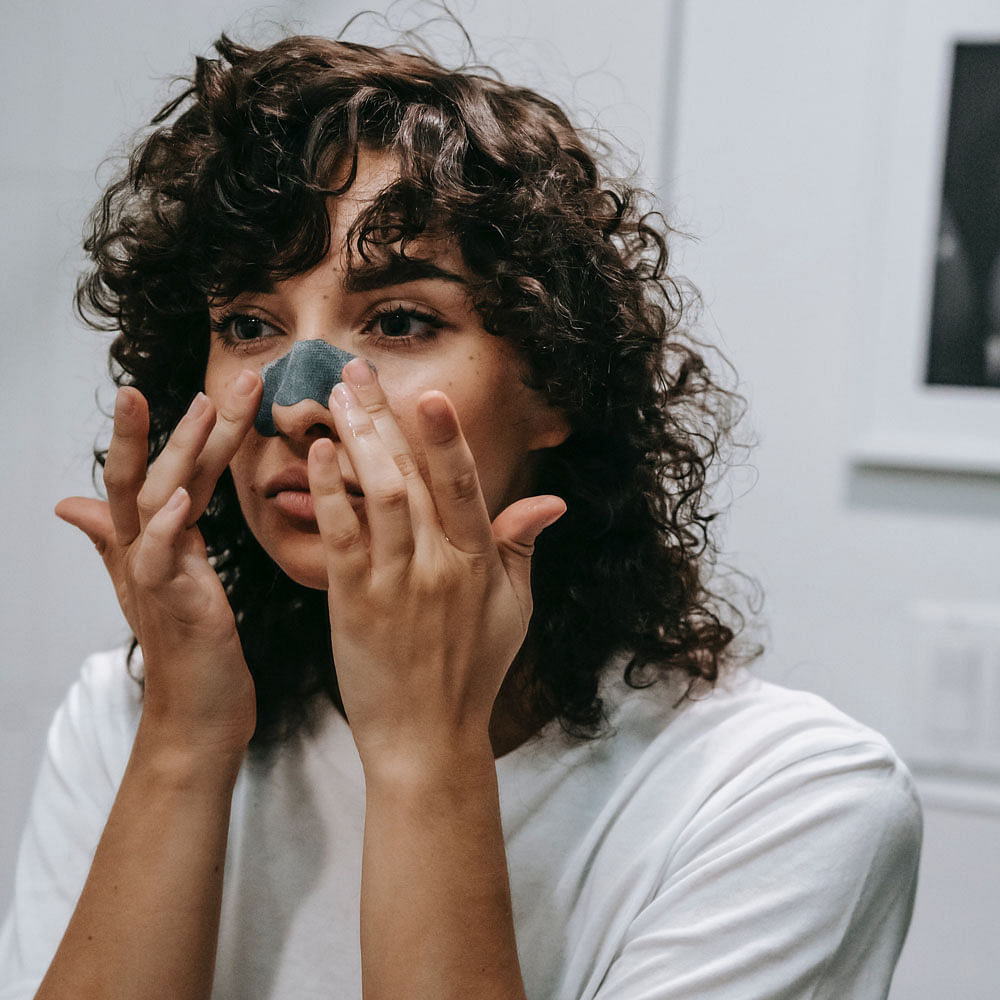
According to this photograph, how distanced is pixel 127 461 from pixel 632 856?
46 centimetres

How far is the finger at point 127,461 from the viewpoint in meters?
0.72

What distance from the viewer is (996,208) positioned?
1166 mm

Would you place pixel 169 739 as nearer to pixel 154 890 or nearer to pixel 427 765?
pixel 154 890

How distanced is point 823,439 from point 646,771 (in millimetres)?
564

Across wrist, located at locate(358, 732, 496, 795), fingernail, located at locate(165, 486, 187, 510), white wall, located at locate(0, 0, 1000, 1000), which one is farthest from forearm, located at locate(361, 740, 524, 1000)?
white wall, located at locate(0, 0, 1000, 1000)

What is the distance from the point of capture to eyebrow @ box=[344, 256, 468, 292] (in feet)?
2.31

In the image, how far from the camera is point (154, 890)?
723mm

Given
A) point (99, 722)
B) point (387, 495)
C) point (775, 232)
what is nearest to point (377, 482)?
point (387, 495)

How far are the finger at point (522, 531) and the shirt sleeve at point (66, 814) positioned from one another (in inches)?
16.4

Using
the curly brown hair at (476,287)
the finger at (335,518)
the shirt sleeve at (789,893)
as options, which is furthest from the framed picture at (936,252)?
the finger at (335,518)

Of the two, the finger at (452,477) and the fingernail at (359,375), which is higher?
the fingernail at (359,375)

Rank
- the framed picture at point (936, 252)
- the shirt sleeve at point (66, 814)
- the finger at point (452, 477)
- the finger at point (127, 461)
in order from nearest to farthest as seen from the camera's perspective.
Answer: the finger at point (452, 477)
the finger at point (127, 461)
the shirt sleeve at point (66, 814)
the framed picture at point (936, 252)

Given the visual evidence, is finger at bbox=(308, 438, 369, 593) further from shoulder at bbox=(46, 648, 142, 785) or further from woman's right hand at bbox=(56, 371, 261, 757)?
shoulder at bbox=(46, 648, 142, 785)

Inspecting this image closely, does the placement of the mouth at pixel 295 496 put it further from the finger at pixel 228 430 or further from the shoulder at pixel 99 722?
the shoulder at pixel 99 722
